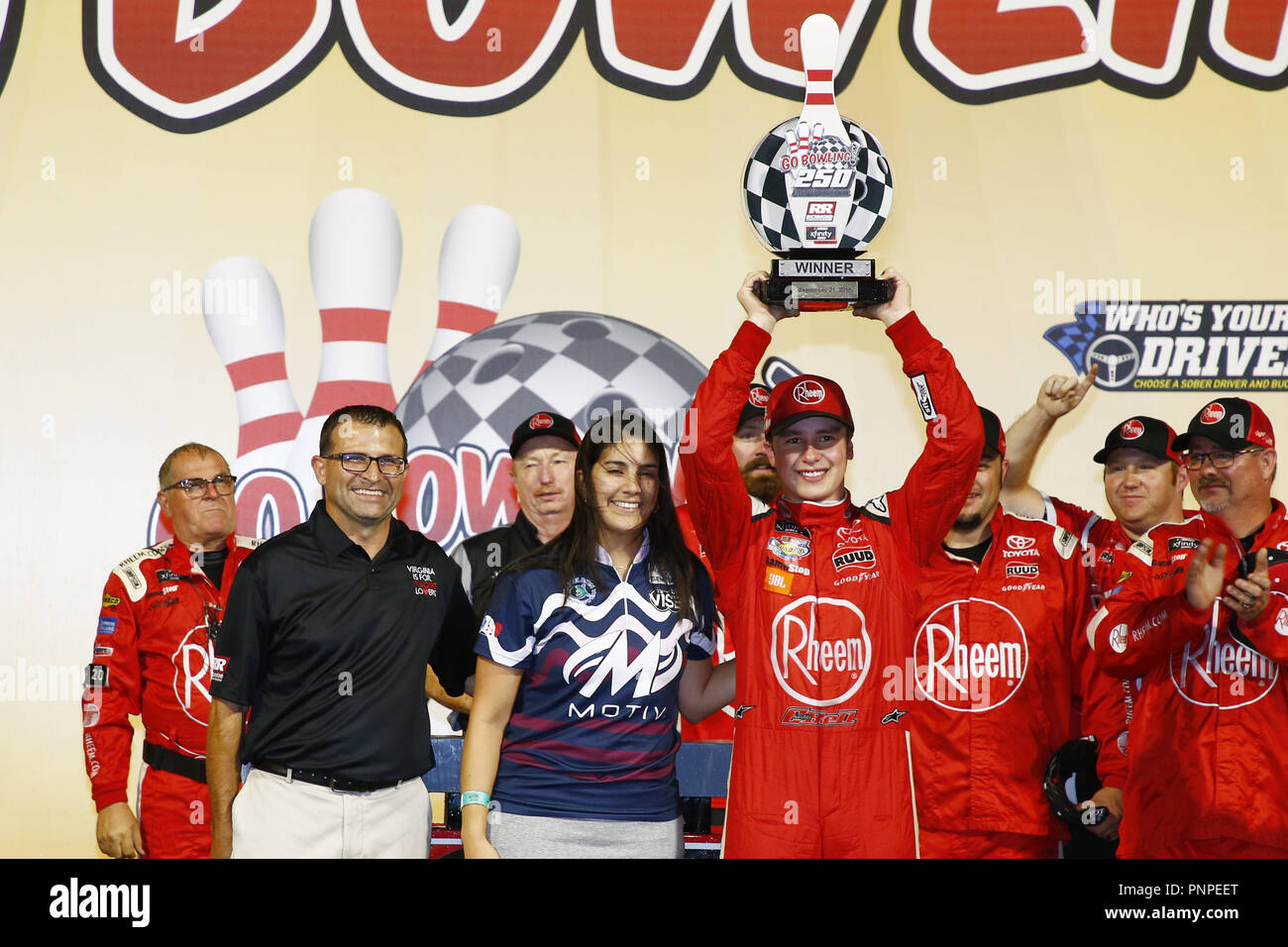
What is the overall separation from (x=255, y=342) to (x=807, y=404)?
6.79 ft

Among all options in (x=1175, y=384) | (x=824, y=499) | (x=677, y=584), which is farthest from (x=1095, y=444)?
(x=677, y=584)

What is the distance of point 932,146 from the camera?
396 centimetres

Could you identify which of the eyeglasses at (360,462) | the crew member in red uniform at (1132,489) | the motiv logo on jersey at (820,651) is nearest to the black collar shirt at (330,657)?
the eyeglasses at (360,462)

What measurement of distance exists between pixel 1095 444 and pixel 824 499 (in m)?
1.80

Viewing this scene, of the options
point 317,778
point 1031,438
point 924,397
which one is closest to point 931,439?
point 924,397

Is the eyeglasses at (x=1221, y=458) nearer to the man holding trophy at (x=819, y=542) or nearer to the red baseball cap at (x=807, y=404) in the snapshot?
the man holding trophy at (x=819, y=542)

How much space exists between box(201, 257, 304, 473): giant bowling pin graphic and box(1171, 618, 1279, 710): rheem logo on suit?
8.45ft

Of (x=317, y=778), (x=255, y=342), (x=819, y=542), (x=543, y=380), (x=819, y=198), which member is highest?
(x=819, y=198)

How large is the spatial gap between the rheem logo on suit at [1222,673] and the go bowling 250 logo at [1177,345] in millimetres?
1457

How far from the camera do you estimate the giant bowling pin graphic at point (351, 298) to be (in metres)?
3.85

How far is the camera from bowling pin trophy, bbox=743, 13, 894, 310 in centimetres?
250

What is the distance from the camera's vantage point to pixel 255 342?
3.85 m

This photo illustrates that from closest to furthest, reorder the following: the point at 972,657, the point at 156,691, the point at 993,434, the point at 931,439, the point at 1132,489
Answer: the point at 931,439 < the point at 972,657 < the point at 993,434 < the point at 1132,489 < the point at 156,691

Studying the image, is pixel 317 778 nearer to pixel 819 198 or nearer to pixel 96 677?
pixel 96 677
